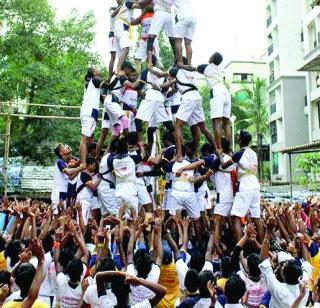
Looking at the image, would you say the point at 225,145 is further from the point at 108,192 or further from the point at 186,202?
the point at 108,192

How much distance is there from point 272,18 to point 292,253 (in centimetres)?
3929

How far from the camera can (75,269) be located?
179 inches

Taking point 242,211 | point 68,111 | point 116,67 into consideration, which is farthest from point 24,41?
point 242,211

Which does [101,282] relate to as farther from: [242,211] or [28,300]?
[242,211]

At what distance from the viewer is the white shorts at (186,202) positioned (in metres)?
8.89

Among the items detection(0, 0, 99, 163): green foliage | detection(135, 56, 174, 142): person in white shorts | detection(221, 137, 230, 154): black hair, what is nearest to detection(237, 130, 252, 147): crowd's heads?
detection(221, 137, 230, 154): black hair

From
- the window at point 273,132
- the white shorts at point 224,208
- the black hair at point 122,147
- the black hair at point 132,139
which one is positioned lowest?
the white shorts at point 224,208

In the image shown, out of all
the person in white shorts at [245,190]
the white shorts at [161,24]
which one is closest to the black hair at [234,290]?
the person in white shorts at [245,190]

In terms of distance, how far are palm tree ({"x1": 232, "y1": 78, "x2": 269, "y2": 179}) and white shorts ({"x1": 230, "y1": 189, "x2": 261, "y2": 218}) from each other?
3211 cm

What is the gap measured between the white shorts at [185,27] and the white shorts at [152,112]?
62.3 inches

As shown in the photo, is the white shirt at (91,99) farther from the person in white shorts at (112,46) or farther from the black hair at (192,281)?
the black hair at (192,281)

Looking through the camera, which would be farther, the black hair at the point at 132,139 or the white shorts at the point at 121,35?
the white shorts at the point at 121,35

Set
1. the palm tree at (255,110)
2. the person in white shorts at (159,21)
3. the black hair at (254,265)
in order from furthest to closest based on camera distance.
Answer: the palm tree at (255,110)
the person in white shorts at (159,21)
the black hair at (254,265)

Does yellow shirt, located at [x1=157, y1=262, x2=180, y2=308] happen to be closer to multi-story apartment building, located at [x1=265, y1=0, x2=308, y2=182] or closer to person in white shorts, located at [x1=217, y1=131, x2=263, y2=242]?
person in white shorts, located at [x1=217, y1=131, x2=263, y2=242]
